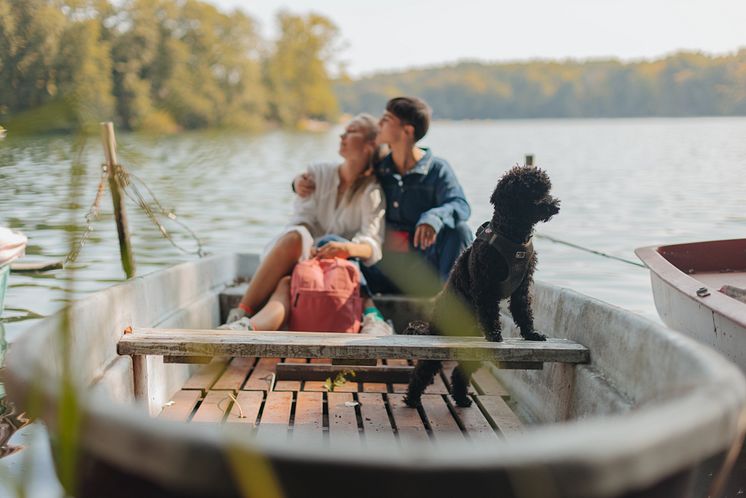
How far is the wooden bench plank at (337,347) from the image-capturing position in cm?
269

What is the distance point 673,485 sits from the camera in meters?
1.53

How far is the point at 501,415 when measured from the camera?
10.8ft

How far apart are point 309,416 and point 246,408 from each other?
28 centimetres

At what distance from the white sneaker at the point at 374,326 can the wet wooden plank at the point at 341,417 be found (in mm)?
449

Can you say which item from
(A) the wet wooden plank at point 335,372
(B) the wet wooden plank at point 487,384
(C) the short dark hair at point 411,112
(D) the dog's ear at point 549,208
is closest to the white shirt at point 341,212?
(C) the short dark hair at point 411,112

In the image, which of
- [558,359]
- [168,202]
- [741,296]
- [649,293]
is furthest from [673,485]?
[168,202]

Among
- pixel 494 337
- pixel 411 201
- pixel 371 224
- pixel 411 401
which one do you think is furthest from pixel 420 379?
pixel 411 201

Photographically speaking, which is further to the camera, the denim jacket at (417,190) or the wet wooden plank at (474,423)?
the denim jacket at (417,190)

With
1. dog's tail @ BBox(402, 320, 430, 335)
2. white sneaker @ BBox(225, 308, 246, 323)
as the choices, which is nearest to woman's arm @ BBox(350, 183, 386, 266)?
white sneaker @ BBox(225, 308, 246, 323)

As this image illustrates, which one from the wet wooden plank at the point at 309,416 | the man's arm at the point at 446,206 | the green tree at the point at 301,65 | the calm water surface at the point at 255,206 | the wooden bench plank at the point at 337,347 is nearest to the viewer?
the calm water surface at the point at 255,206

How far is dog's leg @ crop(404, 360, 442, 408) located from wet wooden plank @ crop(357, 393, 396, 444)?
0.42 feet

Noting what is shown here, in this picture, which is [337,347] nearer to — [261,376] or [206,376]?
[261,376]

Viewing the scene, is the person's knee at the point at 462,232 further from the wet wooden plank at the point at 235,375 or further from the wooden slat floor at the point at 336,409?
the wet wooden plank at the point at 235,375

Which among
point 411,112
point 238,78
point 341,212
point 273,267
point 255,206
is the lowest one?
point 255,206
